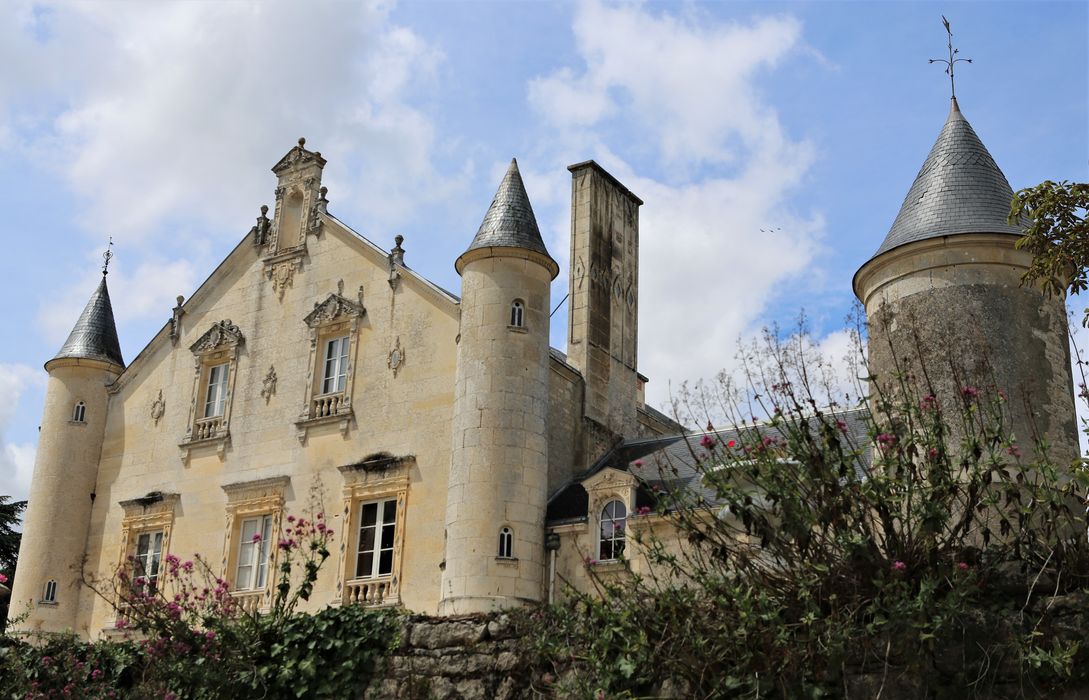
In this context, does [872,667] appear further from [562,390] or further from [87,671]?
[562,390]

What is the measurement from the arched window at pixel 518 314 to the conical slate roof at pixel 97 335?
960cm

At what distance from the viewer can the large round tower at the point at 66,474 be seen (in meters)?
A: 22.7

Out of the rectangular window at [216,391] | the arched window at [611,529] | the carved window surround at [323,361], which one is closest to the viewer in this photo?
the arched window at [611,529]

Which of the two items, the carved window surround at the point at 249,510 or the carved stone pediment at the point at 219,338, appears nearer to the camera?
the carved window surround at the point at 249,510

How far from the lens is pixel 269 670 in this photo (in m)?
13.2

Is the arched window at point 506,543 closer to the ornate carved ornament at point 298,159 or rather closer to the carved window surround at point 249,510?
Answer: the carved window surround at point 249,510

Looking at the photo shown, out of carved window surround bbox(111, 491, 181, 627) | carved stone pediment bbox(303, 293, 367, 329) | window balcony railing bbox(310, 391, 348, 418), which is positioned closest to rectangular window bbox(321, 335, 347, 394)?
window balcony railing bbox(310, 391, 348, 418)

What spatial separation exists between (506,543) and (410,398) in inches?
134

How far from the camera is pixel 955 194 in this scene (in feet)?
51.7

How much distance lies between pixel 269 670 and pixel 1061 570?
26.6 ft

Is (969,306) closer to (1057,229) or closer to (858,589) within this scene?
(1057,229)

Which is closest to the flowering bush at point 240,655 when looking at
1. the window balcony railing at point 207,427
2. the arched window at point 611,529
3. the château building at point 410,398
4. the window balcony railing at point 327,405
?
the château building at point 410,398

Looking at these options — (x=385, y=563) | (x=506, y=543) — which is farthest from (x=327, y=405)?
(x=506, y=543)

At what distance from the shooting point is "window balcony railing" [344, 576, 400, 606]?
63.4 ft
